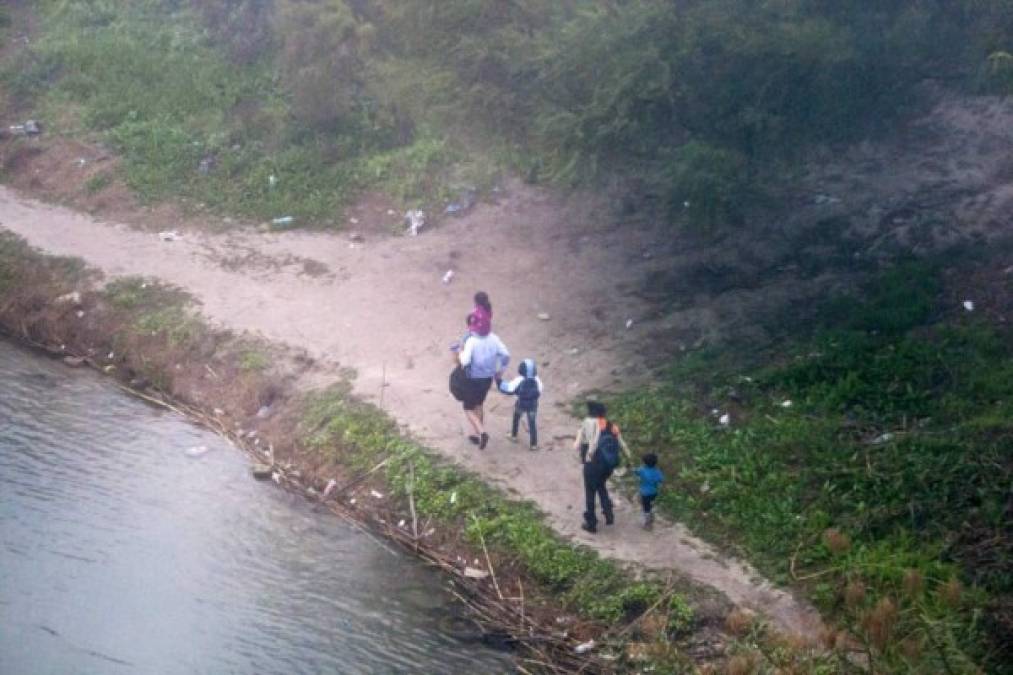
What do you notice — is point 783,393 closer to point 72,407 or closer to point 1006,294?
point 1006,294

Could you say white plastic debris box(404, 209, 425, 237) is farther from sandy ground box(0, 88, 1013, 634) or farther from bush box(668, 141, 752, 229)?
bush box(668, 141, 752, 229)

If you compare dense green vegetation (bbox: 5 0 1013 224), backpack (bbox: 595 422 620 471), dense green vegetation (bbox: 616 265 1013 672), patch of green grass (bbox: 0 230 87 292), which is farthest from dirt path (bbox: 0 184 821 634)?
dense green vegetation (bbox: 5 0 1013 224)

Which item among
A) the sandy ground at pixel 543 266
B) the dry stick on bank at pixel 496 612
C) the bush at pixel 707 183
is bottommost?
the dry stick on bank at pixel 496 612

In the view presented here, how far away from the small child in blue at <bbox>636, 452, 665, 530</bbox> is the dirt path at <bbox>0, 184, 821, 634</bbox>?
0.53 feet

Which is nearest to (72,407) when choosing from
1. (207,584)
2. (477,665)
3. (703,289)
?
(207,584)

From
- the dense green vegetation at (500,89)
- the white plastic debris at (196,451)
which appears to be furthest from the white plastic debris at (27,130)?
the white plastic debris at (196,451)

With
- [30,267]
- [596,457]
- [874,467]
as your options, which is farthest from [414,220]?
[874,467]

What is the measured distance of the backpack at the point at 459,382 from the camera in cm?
1235

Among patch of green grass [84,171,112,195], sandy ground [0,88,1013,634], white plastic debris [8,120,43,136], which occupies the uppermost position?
white plastic debris [8,120,43,136]

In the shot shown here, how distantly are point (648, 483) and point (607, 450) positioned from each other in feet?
1.78

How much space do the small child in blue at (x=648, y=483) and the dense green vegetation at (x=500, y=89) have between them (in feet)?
19.5

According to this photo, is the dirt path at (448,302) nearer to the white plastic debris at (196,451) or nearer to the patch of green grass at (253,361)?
the patch of green grass at (253,361)

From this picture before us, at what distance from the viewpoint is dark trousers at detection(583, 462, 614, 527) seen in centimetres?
1099

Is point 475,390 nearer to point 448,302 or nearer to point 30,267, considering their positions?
point 448,302
